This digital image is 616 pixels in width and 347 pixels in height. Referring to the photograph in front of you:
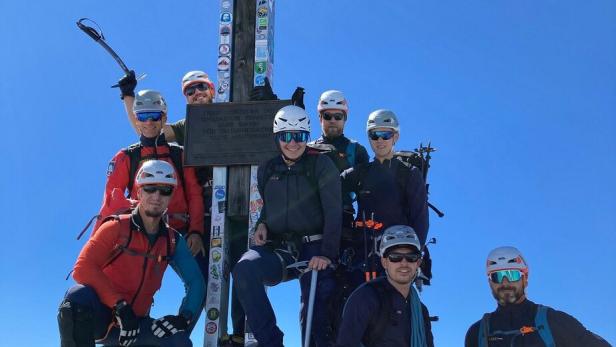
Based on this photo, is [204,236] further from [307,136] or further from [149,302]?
[307,136]

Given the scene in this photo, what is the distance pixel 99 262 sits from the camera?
8352 millimetres

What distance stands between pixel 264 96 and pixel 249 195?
1722 mm

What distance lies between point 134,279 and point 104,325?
0.68 metres

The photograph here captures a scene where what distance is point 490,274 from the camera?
27.7 ft

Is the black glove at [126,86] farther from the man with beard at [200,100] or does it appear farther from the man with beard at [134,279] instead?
the man with beard at [134,279]

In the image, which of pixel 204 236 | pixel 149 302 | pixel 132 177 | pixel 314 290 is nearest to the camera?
pixel 314 290

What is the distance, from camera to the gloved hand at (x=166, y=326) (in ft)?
27.0

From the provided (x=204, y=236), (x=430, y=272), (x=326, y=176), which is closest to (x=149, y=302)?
(x=204, y=236)

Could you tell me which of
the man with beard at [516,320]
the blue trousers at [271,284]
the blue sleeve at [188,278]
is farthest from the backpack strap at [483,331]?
the blue sleeve at [188,278]

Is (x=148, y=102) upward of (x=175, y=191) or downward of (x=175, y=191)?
upward

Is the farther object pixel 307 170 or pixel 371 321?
pixel 307 170

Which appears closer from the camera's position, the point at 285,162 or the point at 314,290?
the point at 314,290

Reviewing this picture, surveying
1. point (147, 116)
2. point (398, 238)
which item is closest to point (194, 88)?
point (147, 116)

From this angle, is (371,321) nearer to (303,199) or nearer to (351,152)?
(303,199)
